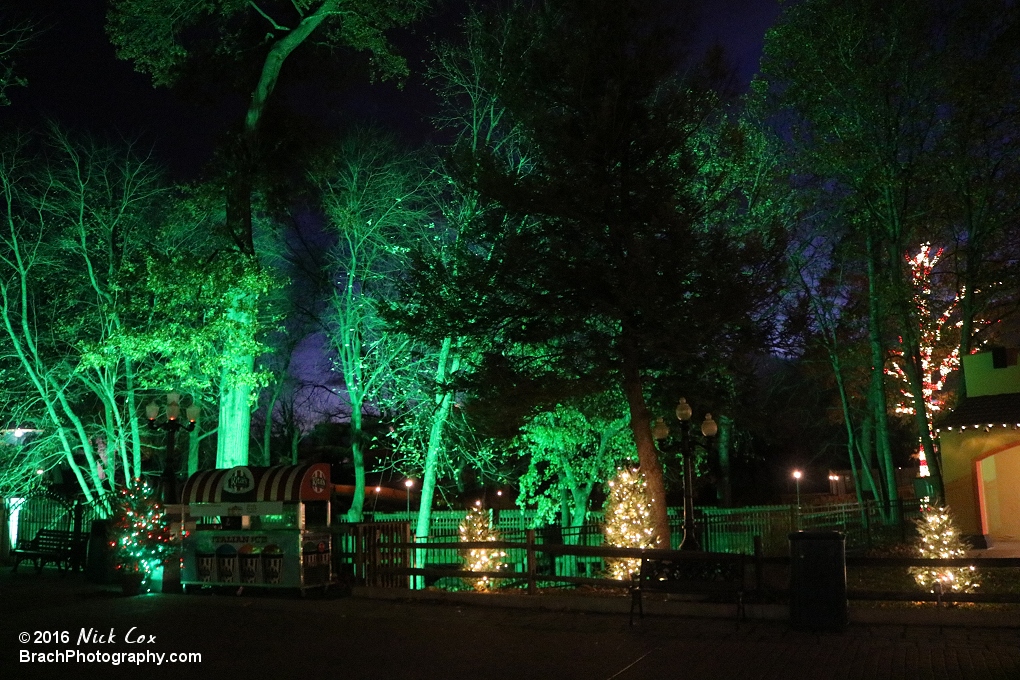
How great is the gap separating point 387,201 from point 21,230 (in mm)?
9300

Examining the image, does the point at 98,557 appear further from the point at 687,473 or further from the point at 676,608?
the point at 676,608

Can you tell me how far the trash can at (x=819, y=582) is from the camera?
1113 cm

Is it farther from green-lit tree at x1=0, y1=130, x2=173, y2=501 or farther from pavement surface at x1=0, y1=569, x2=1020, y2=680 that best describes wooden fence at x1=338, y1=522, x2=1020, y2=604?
green-lit tree at x1=0, y1=130, x2=173, y2=501

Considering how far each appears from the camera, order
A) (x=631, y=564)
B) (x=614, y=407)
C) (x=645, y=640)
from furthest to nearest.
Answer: (x=614, y=407) < (x=631, y=564) < (x=645, y=640)

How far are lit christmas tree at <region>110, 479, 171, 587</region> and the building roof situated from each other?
18.8 m

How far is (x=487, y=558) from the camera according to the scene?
18.4 m

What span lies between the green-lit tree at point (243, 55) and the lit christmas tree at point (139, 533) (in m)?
3.48

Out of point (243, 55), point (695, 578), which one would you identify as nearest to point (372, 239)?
point (243, 55)

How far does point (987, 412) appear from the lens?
22.4m

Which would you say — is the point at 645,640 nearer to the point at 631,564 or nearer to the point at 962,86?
the point at 631,564

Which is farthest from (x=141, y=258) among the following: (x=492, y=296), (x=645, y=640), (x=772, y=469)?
(x=772, y=469)

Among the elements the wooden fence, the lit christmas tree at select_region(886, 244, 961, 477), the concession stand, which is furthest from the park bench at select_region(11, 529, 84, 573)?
the lit christmas tree at select_region(886, 244, 961, 477)

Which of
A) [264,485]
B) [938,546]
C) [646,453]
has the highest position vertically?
[646,453]

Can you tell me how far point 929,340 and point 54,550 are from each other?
2550cm
